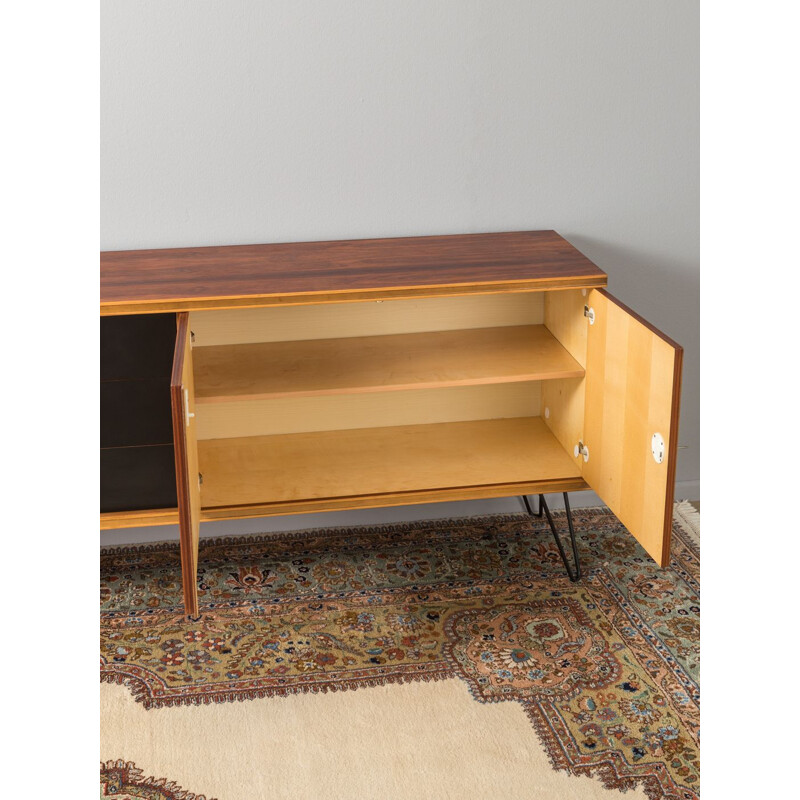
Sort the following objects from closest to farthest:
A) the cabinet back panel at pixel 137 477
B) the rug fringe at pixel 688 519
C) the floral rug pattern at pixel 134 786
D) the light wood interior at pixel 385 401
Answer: the floral rug pattern at pixel 134 786 < the cabinet back panel at pixel 137 477 < the light wood interior at pixel 385 401 < the rug fringe at pixel 688 519

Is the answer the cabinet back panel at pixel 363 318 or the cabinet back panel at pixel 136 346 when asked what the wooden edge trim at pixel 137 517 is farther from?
the cabinet back panel at pixel 363 318

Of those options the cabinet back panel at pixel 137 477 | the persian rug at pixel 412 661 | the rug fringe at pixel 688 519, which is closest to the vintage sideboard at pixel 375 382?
the cabinet back panel at pixel 137 477

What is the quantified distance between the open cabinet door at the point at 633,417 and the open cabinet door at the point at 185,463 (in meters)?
0.88

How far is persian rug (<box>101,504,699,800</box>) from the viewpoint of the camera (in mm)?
1697

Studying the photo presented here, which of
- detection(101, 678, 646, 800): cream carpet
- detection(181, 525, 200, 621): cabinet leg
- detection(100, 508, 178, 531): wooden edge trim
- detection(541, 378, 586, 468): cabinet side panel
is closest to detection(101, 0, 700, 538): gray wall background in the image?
detection(541, 378, 586, 468): cabinet side panel

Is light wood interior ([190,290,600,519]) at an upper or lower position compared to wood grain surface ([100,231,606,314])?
lower

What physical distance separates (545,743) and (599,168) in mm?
1467

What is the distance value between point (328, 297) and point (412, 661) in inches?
32.6

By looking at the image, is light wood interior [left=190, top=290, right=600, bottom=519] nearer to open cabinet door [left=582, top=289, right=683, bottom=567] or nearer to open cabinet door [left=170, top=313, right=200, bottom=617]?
open cabinet door [left=582, top=289, right=683, bottom=567]

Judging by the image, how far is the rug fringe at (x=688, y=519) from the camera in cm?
255

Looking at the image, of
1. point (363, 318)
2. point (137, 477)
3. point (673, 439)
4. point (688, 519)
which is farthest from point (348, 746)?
point (688, 519)

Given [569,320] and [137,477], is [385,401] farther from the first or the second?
[137,477]

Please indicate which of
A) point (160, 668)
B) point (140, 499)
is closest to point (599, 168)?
point (140, 499)
